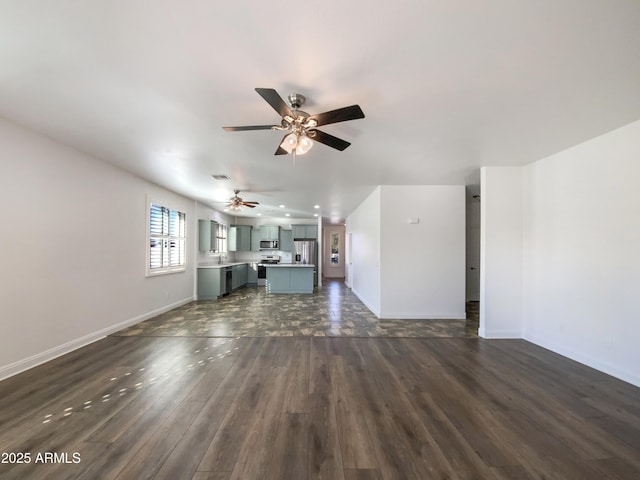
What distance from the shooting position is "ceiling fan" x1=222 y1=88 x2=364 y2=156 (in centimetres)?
192

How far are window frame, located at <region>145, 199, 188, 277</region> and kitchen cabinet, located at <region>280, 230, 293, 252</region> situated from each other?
379cm

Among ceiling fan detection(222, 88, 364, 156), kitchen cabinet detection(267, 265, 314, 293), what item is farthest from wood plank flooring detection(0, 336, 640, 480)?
kitchen cabinet detection(267, 265, 314, 293)

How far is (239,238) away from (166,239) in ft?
12.4

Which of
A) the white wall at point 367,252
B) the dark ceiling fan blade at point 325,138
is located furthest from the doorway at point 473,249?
the dark ceiling fan blade at point 325,138

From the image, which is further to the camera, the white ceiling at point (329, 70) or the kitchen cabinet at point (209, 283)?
the kitchen cabinet at point (209, 283)

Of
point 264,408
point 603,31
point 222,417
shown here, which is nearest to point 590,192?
point 603,31

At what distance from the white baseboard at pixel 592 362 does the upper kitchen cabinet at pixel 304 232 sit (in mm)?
6999

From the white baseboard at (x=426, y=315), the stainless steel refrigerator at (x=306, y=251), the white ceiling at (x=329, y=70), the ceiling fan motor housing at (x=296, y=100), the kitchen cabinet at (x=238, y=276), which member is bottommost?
the white baseboard at (x=426, y=315)

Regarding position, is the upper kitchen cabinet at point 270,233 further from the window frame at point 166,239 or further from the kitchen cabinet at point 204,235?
the window frame at point 166,239

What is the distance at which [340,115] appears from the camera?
2.01 m

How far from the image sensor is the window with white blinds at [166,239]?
5.29m

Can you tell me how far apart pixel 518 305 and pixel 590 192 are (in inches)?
73.5

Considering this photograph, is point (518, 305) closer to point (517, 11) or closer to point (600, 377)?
point (600, 377)

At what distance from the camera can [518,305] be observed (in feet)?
13.5
